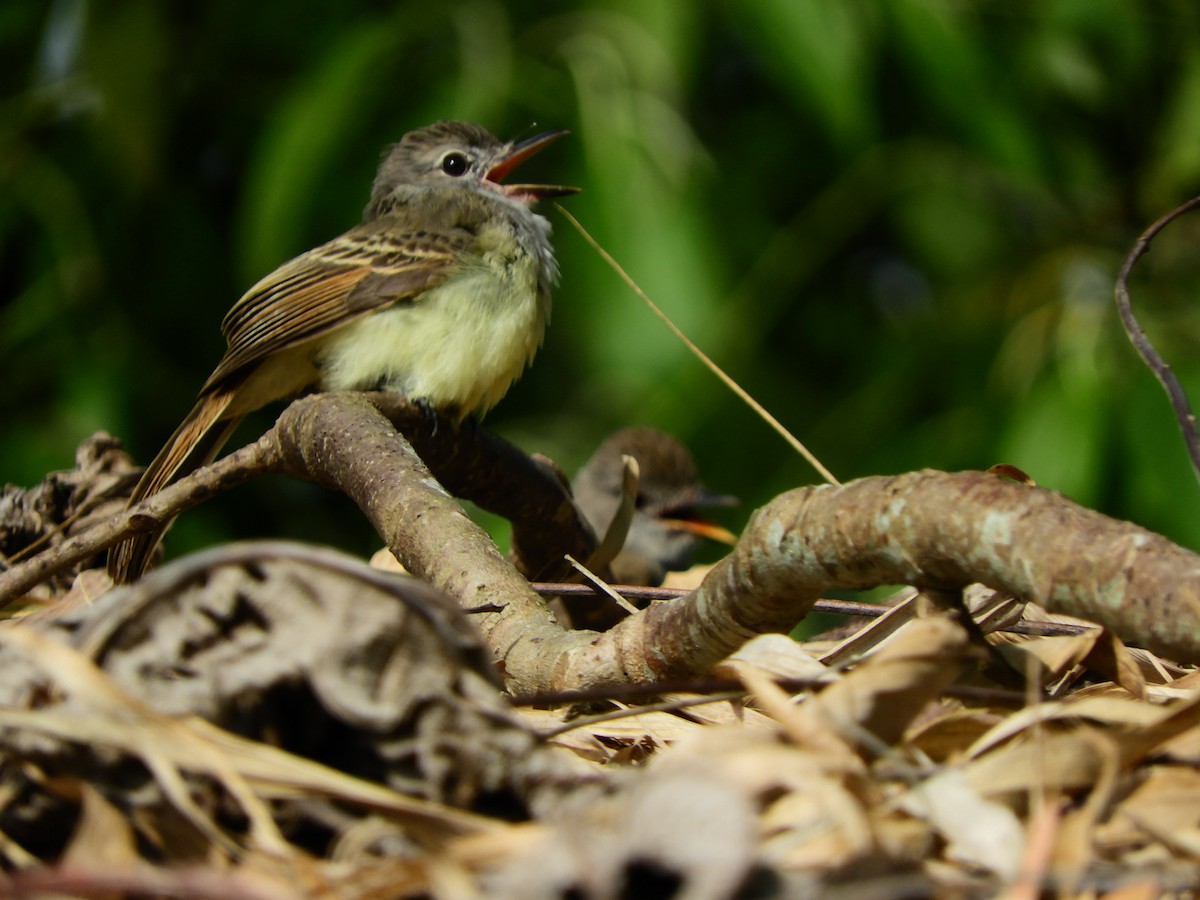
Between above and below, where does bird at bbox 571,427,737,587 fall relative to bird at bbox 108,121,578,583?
below

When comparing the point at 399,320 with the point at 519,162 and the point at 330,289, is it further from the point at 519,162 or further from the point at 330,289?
the point at 519,162

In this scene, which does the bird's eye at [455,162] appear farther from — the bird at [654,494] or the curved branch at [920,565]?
the curved branch at [920,565]

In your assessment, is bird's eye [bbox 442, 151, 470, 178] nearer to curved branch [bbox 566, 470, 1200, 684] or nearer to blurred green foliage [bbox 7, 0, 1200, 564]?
blurred green foliage [bbox 7, 0, 1200, 564]

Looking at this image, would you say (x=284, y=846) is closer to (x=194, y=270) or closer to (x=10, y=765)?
(x=10, y=765)

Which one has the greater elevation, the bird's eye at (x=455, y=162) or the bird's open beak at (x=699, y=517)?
the bird's eye at (x=455, y=162)

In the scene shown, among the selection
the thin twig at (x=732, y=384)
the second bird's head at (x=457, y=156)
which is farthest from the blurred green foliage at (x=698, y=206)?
the thin twig at (x=732, y=384)

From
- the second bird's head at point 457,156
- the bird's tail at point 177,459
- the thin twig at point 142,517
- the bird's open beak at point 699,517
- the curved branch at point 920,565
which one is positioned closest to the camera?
the curved branch at point 920,565

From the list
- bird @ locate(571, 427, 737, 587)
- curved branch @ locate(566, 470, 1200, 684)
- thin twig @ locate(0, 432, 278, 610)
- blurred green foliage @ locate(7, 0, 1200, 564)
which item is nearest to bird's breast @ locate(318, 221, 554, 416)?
blurred green foliage @ locate(7, 0, 1200, 564)

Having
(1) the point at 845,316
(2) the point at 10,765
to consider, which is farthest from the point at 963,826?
(1) the point at 845,316
